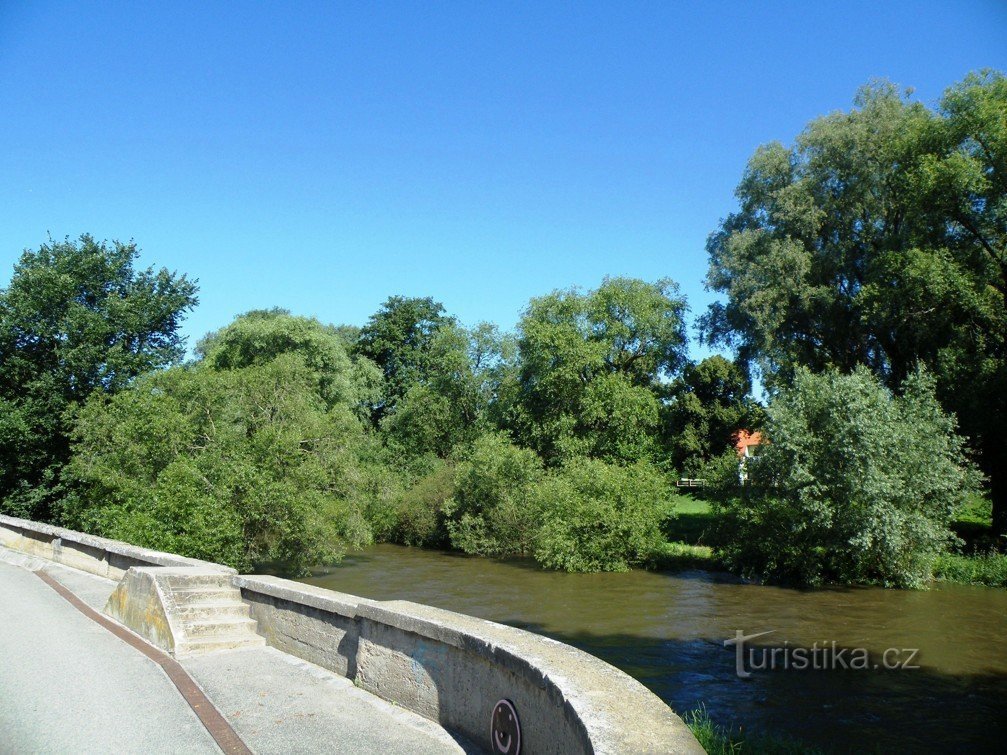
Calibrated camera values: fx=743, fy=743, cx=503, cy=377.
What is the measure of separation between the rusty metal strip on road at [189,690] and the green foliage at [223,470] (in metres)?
8.48

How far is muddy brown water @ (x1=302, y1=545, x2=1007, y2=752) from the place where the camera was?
10.7 m

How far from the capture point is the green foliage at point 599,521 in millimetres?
24719

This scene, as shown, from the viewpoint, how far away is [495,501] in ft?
96.7

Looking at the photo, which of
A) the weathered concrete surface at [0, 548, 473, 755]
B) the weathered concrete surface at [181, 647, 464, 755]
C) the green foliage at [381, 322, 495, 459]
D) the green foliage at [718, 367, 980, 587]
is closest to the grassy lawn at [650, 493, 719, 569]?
the green foliage at [718, 367, 980, 587]

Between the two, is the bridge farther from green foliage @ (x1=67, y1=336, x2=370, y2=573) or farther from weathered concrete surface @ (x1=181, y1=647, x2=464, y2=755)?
green foliage @ (x1=67, y1=336, x2=370, y2=573)

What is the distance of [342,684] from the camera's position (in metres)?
6.18

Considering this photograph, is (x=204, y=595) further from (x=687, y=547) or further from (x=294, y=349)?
(x=294, y=349)

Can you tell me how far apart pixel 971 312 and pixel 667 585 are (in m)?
13.0

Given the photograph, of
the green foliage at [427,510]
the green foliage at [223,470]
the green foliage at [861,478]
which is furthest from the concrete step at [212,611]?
the green foliage at [427,510]

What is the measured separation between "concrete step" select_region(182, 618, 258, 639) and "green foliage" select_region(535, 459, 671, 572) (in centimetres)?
1772

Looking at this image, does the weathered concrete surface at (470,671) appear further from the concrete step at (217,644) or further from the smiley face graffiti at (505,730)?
the concrete step at (217,644)

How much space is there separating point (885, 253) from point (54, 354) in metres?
28.3

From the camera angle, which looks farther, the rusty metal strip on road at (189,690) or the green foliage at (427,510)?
the green foliage at (427,510)

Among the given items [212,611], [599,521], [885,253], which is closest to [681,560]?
[599,521]
